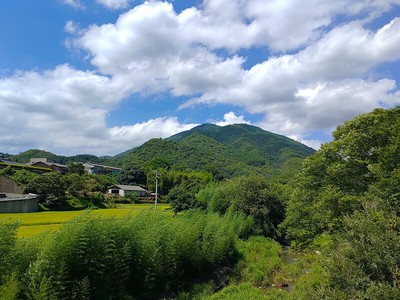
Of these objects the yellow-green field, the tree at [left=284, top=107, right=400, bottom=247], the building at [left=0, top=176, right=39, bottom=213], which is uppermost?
the tree at [left=284, top=107, right=400, bottom=247]

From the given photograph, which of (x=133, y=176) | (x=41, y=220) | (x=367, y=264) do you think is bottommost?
(x=41, y=220)

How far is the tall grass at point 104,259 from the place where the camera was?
962 centimetres

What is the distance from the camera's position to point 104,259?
12.2 m

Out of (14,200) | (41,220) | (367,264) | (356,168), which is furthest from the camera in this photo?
(14,200)

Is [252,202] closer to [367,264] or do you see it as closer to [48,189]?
[367,264]

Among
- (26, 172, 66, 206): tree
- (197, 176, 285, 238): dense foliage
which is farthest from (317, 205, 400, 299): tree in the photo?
(26, 172, 66, 206): tree

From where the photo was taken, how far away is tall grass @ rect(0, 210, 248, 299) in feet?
31.6

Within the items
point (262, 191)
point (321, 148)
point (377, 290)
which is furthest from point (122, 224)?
point (262, 191)

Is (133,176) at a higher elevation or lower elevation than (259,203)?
higher

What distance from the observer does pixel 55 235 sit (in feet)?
33.9

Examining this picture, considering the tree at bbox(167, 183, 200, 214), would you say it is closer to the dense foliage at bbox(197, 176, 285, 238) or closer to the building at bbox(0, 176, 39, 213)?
the dense foliage at bbox(197, 176, 285, 238)

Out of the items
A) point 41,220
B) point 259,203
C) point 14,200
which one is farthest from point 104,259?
point 14,200

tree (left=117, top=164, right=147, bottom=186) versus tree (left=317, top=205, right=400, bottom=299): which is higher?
tree (left=117, top=164, right=147, bottom=186)

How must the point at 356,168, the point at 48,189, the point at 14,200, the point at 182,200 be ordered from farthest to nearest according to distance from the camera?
the point at 48,189 < the point at 14,200 < the point at 182,200 < the point at 356,168
